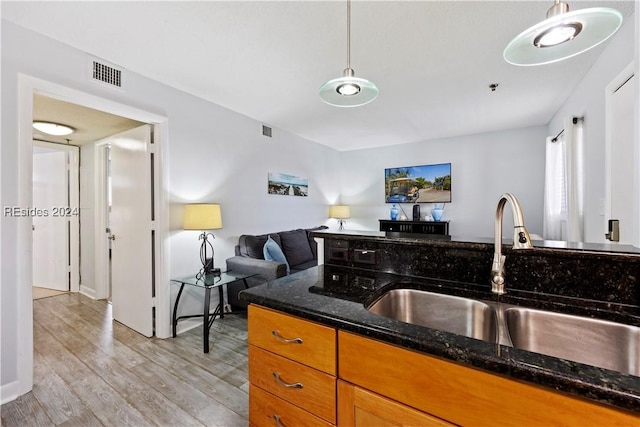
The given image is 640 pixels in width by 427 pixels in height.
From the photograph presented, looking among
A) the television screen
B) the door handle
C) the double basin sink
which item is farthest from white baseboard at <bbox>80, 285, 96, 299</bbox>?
the door handle

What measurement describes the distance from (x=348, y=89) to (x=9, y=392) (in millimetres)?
2969

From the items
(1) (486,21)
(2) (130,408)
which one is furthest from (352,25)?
(2) (130,408)

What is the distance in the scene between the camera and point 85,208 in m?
4.02

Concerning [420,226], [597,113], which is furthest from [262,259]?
[597,113]

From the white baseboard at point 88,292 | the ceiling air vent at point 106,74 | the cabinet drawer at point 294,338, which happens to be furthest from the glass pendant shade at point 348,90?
the white baseboard at point 88,292

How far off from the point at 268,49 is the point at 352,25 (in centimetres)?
70

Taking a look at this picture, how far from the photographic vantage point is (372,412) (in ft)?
2.76

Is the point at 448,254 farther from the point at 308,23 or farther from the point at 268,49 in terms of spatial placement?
the point at 268,49

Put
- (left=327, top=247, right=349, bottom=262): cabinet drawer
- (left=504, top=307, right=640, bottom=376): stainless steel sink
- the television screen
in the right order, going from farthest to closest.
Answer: the television screen, (left=327, top=247, right=349, bottom=262): cabinet drawer, (left=504, top=307, right=640, bottom=376): stainless steel sink

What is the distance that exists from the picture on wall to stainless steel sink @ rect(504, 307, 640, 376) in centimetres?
356

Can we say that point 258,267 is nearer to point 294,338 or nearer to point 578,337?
point 294,338

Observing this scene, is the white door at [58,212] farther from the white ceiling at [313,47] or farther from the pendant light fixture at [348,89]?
the pendant light fixture at [348,89]

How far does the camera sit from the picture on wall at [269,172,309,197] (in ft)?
13.8

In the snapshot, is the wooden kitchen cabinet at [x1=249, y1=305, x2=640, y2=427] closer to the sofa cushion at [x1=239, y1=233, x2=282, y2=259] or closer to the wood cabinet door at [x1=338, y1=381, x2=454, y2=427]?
the wood cabinet door at [x1=338, y1=381, x2=454, y2=427]
